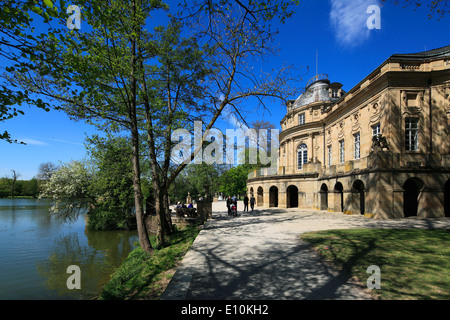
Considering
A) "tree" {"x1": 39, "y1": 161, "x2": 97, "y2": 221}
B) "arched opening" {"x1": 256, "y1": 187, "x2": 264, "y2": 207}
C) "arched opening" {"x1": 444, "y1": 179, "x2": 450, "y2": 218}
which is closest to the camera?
"arched opening" {"x1": 444, "y1": 179, "x2": 450, "y2": 218}

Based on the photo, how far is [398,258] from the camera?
6.56 m

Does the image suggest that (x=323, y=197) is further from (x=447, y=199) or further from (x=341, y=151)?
(x=447, y=199)

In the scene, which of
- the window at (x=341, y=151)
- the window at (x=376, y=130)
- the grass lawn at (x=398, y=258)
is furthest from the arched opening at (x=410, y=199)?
the grass lawn at (x=398, y=258)

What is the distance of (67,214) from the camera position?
2444 cm

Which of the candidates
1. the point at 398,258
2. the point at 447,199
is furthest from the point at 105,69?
the point at 447,199

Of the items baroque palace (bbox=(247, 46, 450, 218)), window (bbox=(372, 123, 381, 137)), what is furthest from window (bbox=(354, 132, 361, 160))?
→ window (bbox=(372, 123, 381, 137))

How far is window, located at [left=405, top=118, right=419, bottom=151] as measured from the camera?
17.7m

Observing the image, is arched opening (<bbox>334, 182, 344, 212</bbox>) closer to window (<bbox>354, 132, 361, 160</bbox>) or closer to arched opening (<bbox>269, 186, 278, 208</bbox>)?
window (<bbox>354, 132, 361, 160</bbox>)

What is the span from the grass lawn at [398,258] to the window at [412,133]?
10017 millimetres

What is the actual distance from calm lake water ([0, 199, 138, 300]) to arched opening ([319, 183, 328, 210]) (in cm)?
1813

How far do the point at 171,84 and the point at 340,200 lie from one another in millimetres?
17955

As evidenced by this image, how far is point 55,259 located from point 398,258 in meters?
16.9
